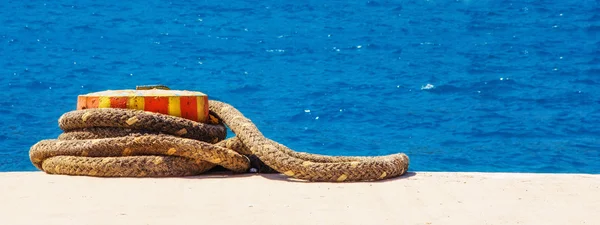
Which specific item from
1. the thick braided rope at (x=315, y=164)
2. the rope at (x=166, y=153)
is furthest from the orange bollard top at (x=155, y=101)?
the thick braided rope at (x=315, y=164)

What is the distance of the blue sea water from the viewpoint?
28.1 feet

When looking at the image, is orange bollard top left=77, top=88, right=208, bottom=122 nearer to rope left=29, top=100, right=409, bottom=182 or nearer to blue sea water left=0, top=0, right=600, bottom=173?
rope left=29, top=100, right=409, bottom=182

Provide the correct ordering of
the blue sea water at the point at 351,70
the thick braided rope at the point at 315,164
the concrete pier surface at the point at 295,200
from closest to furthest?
the concrete pier surface at the point at 295,200, the thick braided rope at the point at 315,164, the blue sea water at the point at 351,70

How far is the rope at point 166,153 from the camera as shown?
3.32 meters

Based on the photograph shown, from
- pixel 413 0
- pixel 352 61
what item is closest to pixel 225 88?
pixel 352 61

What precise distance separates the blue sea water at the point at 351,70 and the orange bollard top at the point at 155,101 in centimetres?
410

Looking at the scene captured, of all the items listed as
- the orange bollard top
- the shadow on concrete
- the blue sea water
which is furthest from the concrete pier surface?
the blue sea water

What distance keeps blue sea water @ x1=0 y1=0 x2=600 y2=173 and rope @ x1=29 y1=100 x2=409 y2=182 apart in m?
4.08

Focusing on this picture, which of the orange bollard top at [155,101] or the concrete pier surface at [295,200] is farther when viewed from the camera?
the orange bollard top at [155,101]

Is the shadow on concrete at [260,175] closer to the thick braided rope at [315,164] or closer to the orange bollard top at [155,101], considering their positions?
the thick braided rope at [315,164]

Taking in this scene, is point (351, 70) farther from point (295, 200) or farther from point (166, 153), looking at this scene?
point (295, 200)

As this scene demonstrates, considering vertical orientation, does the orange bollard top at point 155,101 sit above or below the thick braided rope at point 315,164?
above

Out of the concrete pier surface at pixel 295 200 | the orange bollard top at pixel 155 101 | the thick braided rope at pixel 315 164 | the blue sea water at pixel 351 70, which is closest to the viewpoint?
the concrete pier surface at pixel 295 200

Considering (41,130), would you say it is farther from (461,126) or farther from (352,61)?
(352,61)
